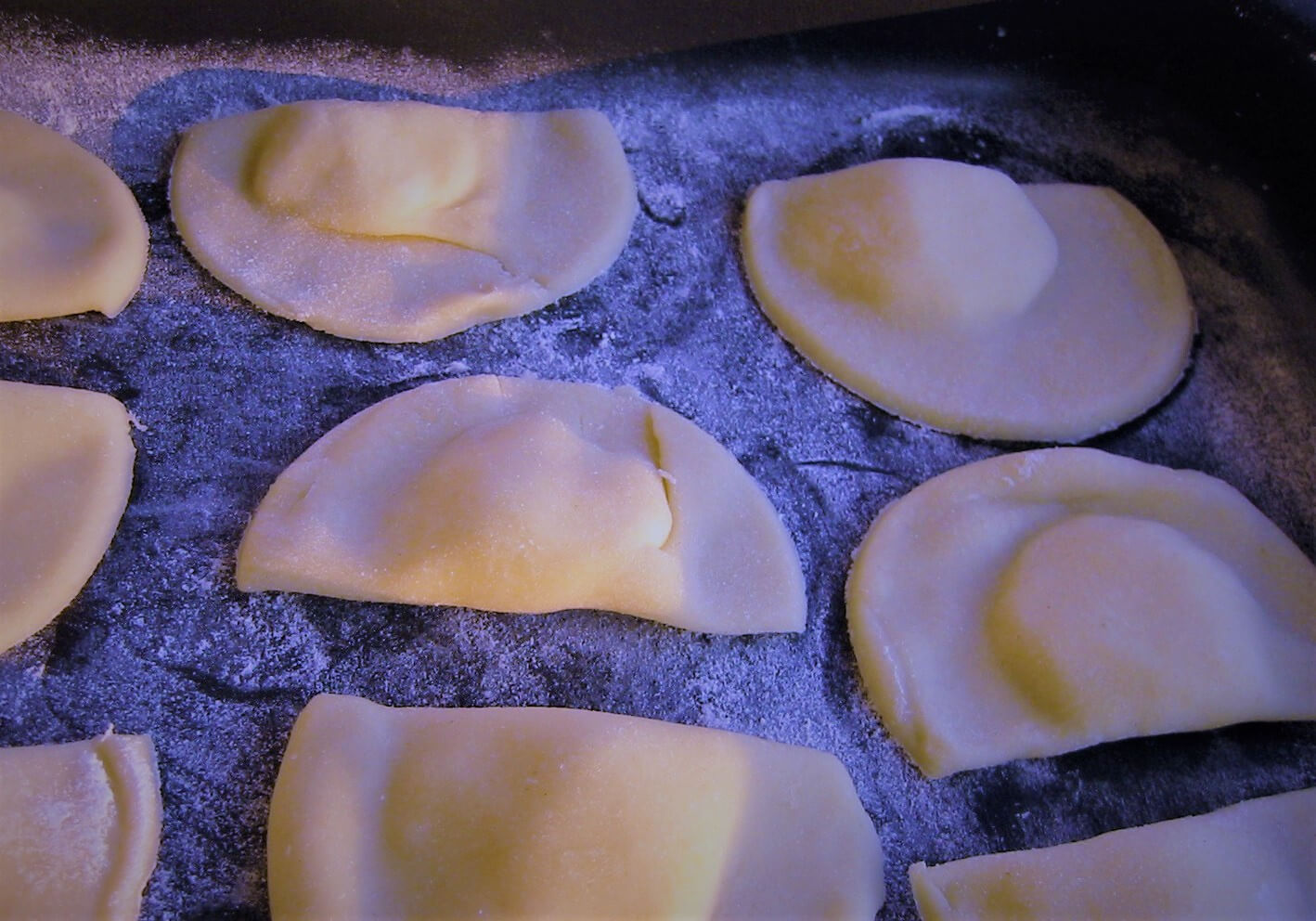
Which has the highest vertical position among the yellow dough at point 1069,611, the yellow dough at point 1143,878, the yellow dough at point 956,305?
the yellow dough at point 956,305

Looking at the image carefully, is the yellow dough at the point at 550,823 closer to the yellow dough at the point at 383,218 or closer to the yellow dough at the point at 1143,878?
the yellow dough at the point at 1143,878

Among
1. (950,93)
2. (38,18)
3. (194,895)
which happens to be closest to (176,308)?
(38,18)

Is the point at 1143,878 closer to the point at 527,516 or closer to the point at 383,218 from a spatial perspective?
the point at 527,516

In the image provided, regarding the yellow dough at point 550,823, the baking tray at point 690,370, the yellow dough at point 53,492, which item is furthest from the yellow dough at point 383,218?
the yellow dough at point 550,823

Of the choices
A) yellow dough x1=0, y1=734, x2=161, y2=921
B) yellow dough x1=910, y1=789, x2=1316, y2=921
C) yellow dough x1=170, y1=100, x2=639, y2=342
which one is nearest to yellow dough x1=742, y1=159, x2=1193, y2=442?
yellow dough x1=170, y1=100, x2=639, y2=342

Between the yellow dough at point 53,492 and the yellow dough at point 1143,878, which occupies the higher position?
the yellow dough at point 53,492

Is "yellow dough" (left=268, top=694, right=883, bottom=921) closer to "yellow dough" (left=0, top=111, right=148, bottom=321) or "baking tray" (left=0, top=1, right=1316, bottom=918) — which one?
"baking tray" (left=0, top=1, right=1316, bottom=918)
